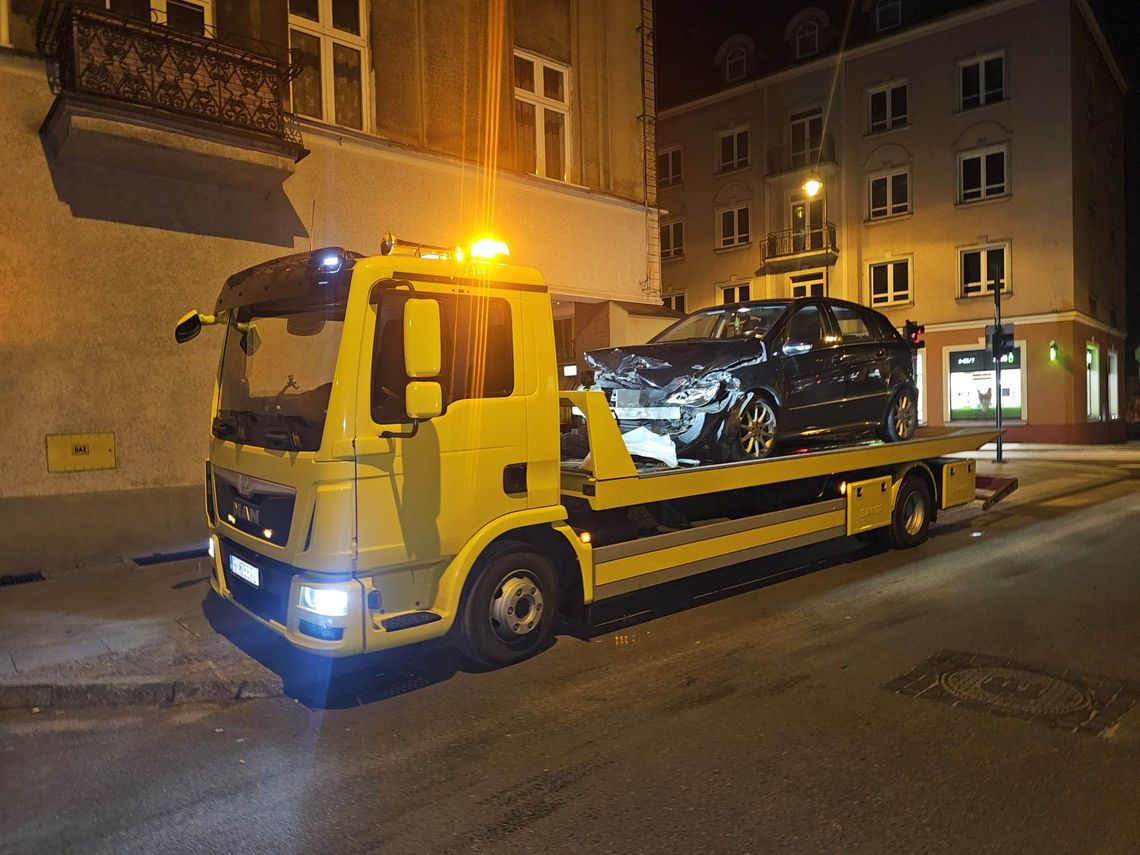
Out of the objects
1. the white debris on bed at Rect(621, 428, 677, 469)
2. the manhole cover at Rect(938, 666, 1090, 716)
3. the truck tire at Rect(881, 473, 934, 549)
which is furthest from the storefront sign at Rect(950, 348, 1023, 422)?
the manhole cover at Rect(938, 666, 1090, 716)

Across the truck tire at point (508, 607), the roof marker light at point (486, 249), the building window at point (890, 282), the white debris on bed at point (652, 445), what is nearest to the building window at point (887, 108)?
the building window at point (890, 282)

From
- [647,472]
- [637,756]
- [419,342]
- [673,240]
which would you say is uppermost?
[673,240]

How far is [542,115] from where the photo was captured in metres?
12.9

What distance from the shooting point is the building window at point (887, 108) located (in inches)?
1117

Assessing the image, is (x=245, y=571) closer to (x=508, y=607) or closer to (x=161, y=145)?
(x=508, y=607)

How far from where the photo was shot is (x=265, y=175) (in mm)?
8898

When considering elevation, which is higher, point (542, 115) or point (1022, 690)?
point (542, 115)

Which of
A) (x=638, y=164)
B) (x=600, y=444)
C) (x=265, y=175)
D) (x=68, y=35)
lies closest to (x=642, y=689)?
(x=600, y=444)

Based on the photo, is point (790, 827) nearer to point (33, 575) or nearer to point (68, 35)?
point (33, 575)

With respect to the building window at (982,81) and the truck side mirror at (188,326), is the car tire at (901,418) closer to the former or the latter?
the truck side mirror at (188,326)

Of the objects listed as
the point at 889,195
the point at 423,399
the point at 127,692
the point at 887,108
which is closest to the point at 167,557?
the point at 127,692

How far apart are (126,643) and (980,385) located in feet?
89.6

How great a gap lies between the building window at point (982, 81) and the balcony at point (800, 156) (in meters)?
4.69

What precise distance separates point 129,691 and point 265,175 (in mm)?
6016
